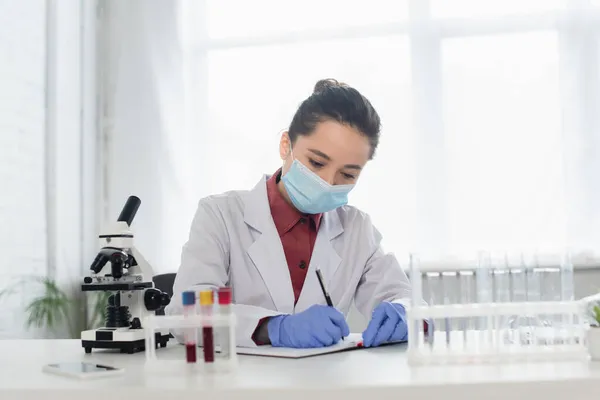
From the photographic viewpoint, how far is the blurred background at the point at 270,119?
123 inches

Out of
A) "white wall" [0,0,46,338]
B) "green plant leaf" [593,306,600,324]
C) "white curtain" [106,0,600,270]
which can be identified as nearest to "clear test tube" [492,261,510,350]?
"green plant leaf" [593,306,600,324]

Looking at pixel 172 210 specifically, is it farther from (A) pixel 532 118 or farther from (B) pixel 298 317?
(B) pixel 298 317

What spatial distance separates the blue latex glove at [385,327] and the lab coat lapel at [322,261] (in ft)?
1.14

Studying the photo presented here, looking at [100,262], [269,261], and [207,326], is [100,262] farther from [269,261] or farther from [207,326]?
[269,261]

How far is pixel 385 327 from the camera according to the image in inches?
53.1

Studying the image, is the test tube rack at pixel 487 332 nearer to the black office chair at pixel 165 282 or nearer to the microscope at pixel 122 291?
the microscope at pixel 122 291

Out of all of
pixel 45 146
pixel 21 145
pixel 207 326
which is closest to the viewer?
pixel 207 326

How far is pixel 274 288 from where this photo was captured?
1.73 m

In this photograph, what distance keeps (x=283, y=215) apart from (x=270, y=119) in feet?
5.29

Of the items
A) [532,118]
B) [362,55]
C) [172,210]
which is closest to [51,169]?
[172,210]

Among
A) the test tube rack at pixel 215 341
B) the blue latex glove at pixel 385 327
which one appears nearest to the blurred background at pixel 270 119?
the blue latex glove at pixel 385 327

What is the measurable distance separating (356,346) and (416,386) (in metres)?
0.47

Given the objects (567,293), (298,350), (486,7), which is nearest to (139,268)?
(298,350)

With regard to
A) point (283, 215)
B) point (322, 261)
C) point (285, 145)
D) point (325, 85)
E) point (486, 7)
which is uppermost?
point (486, 7)
